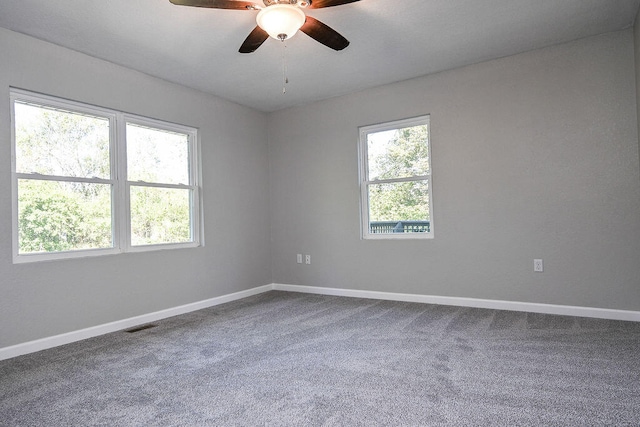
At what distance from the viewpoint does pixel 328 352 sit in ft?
9.13

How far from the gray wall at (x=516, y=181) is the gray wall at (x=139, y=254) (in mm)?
1080

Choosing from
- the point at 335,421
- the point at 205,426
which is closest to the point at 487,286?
the point at 335,421

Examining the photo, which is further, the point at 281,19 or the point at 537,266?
the point at 537,266

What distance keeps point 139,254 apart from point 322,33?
2671 mm

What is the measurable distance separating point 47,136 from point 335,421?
3180mm

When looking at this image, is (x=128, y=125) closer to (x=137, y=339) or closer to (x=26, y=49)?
(x=26, y=49)

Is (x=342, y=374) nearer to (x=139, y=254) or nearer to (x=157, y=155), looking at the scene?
(x=139, y=254)

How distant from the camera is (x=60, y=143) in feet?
10.8

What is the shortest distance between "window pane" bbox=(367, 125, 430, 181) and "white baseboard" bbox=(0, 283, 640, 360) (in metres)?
1.40

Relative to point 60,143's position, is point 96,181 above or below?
below

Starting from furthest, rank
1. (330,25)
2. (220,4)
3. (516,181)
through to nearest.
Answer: (516,181)
(330,25)
(220,4)

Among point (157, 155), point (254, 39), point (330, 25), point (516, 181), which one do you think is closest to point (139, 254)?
point (157, 155)

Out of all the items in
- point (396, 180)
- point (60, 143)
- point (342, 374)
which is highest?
point (60, 143)

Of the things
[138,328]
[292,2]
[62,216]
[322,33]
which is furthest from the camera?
[138,328]
